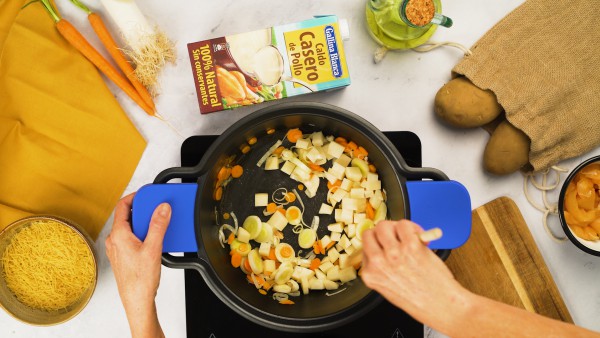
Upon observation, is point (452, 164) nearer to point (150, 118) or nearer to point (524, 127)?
point (524, 127)

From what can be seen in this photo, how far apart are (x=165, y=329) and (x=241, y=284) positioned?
30 centimetres

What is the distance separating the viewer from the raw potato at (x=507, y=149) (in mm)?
1116

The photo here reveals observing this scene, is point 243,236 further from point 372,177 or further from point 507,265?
point 507,265

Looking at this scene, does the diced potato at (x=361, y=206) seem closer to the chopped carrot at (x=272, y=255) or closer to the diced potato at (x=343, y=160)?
the diced potato at (x=343, y=160)

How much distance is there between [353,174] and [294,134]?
16 centimetres

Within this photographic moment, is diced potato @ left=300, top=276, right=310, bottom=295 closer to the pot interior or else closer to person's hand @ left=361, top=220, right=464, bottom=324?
the pot interior

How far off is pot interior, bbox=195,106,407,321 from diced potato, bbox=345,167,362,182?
42 millimetres

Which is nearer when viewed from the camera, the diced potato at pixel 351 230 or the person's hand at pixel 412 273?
the person's hand at pixel 412 273

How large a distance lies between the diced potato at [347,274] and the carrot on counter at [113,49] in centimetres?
60

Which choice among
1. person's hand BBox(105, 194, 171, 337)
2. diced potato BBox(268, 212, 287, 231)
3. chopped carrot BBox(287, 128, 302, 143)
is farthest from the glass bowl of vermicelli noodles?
chopped carrot BBox(287, 128, 302, 143)

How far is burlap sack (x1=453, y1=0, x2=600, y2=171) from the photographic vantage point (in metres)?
1.11

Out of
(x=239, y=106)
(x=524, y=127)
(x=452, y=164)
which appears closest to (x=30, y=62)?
(x=239, y=106)

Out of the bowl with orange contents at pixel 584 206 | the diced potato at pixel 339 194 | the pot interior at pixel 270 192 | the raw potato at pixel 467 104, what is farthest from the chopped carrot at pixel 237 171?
the bowl with orange contents at pixel 584 206

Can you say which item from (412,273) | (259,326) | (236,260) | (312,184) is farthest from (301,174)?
(412,273)
